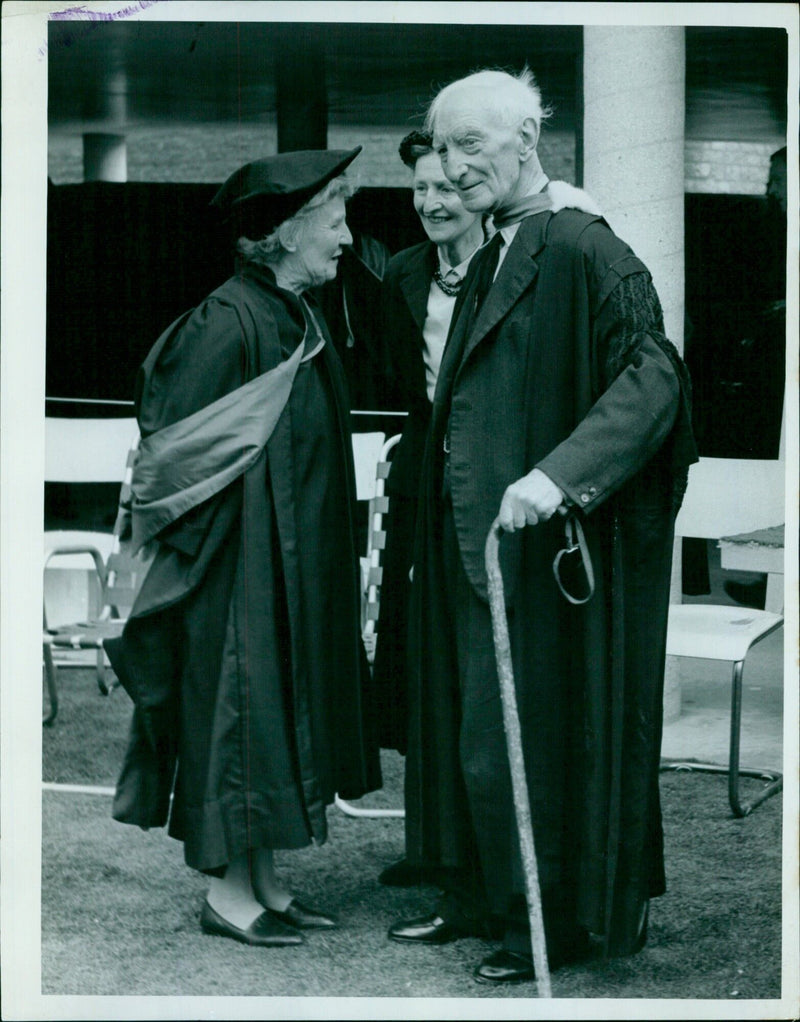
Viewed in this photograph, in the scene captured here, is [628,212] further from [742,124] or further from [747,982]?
[747,982]

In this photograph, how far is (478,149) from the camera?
344 centimetres

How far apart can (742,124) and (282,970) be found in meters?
2.52

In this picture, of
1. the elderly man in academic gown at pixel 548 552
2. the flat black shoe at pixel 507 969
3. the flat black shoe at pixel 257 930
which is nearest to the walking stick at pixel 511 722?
the elderly man in academic gown at pixel 548 552

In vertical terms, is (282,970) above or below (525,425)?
below

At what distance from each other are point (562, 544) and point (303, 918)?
121 cm

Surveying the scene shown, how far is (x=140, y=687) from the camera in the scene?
3.69 meters

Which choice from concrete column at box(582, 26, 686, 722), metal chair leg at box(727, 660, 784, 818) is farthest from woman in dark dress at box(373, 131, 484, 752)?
metal chair leg at box(727, 660, 784, 818)

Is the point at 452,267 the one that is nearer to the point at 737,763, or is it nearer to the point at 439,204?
the point at 439,204

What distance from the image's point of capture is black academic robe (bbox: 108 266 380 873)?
3662 mm

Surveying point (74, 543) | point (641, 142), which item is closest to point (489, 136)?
point (641, 142)

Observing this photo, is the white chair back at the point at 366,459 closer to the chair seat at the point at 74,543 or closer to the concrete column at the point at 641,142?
the chair seat at the point at 74,543

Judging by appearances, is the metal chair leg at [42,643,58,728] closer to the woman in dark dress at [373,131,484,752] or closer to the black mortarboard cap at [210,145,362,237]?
the woman in dark dress at [373,131,484,752]

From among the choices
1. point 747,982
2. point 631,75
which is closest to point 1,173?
point 631,75

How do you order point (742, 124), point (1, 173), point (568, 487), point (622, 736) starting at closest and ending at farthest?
point (568, 487), point (622, 736), point (1, 173), point (742, 124)
